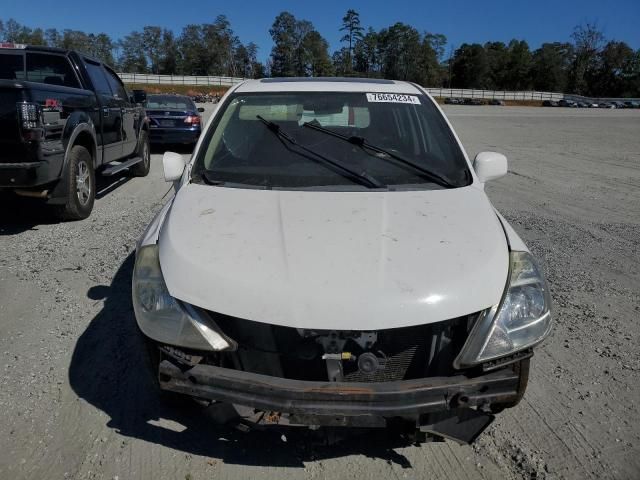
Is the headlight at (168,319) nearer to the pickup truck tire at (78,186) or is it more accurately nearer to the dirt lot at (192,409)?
the dirt lot at (192,409)

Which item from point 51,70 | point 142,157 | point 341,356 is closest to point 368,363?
point 341,356

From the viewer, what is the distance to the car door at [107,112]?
723 centimetres

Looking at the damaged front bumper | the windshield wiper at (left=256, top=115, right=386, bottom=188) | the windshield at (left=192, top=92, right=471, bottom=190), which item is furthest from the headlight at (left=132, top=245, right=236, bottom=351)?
the windshield wiper at (left=256, top=115, right=386, bottom=188)

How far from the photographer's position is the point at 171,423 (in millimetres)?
2781

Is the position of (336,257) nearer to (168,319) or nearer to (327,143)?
(168,319)

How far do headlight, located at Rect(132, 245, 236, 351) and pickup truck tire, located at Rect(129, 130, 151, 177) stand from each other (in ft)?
24.6

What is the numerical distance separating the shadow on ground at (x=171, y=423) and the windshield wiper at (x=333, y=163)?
54.7 inches

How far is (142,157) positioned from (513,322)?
27.8ft

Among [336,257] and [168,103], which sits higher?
[168,103]

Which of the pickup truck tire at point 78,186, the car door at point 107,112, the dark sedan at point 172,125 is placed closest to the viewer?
the pickup truck tire at point 78,186

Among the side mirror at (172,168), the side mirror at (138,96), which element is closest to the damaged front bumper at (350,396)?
the side mirror at (172,168)

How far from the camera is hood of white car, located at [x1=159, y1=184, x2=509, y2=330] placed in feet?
6.93

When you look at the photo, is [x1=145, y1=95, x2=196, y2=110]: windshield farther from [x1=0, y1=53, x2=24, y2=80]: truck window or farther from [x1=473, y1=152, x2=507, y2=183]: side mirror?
[x1=473, y1=152, x2=507, y2=183]: side mirror

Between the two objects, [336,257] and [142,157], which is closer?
[336,257]
